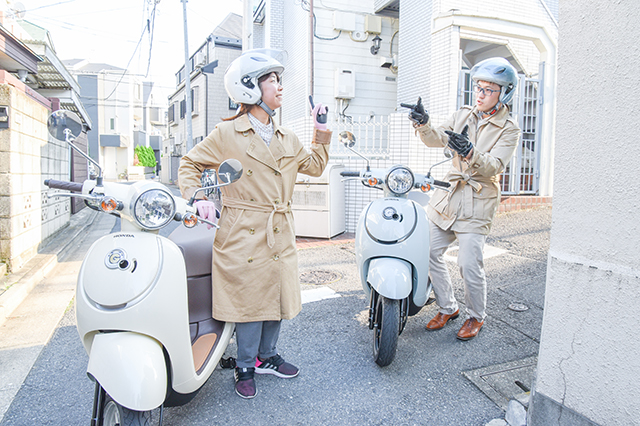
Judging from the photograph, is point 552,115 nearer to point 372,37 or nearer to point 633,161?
point 372,37

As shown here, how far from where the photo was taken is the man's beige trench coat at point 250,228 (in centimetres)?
233

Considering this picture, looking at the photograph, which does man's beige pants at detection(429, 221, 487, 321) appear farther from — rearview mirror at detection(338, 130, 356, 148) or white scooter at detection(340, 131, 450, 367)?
rearview mirror at detection(338, 130, 356, 148)

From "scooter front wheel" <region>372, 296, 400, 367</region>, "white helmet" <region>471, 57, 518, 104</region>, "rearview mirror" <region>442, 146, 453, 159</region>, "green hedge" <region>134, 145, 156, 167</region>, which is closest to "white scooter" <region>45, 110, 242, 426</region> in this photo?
"scooter front wheel" <region>372, 296, 400, 367</region>

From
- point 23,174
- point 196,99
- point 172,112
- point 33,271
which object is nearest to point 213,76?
point 196,99

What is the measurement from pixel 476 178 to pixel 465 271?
2.17 ft

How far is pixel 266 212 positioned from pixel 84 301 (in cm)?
98

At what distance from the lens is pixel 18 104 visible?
478cm

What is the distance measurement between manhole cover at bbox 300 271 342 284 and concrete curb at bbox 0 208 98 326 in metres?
2.66

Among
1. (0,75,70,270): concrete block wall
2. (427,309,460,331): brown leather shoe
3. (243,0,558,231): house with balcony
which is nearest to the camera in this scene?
(427,309,460,331): brown leather shoe

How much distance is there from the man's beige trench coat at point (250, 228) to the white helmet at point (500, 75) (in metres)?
1.48

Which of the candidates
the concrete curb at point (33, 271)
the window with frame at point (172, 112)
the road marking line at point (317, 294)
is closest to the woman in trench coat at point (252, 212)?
the road marking line at point (317, 294)

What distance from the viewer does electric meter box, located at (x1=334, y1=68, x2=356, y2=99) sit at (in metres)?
11.2

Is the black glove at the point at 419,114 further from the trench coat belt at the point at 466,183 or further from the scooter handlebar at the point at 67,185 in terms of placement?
the scooter handlebar at the point at 67,185

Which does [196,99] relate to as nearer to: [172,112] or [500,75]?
[172,112]
